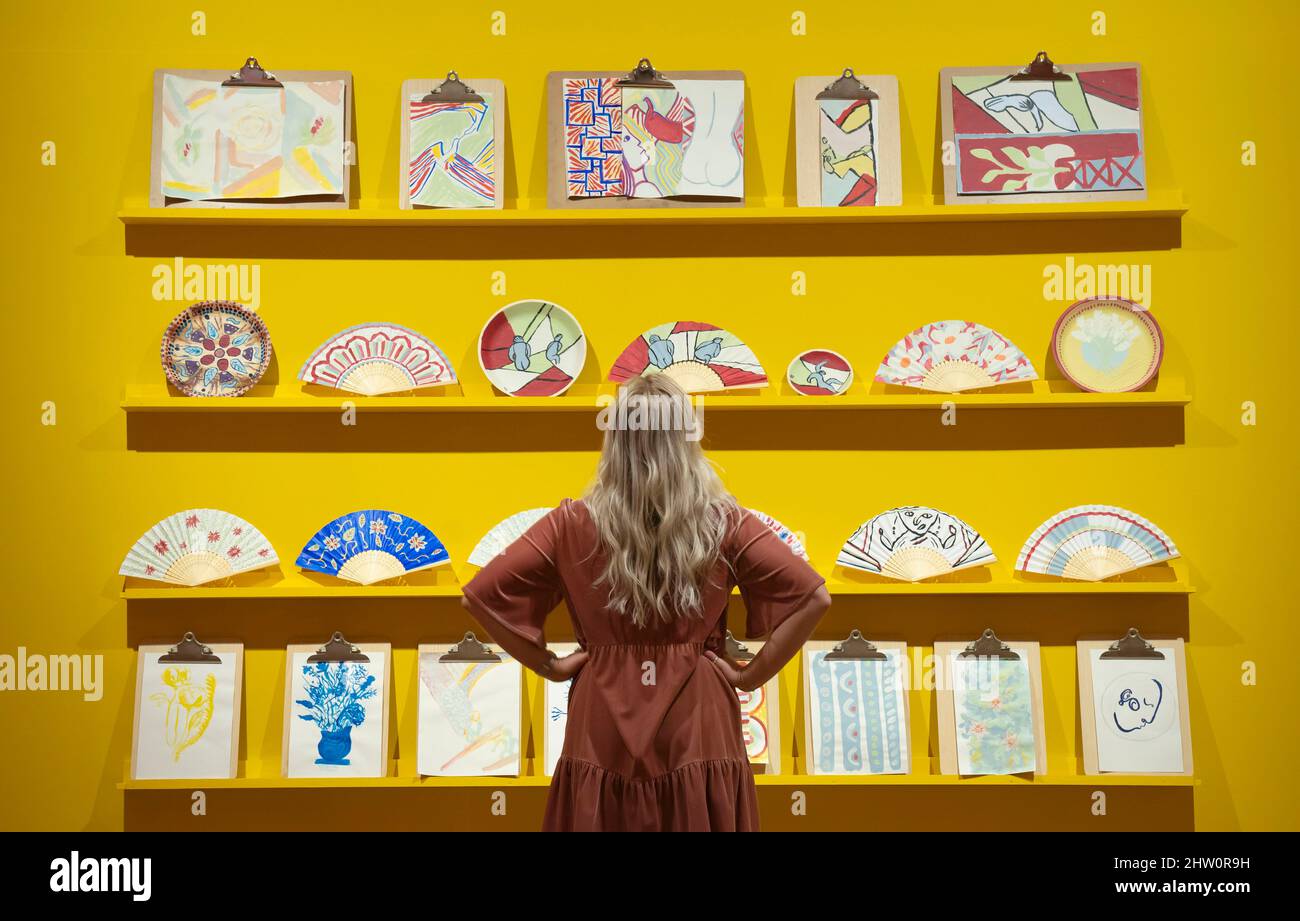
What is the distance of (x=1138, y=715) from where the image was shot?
10.9ft

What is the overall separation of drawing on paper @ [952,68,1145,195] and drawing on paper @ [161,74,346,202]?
1768mm

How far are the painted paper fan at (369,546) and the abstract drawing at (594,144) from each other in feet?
3.43

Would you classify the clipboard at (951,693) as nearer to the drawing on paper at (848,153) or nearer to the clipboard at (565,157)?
the drawing on paper at (848,153)

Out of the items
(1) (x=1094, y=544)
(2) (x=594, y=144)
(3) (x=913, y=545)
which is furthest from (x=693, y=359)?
(1) (x=1094, y=544)

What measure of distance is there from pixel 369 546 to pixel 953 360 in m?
1.71

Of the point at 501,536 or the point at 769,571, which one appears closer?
the point at 769,571

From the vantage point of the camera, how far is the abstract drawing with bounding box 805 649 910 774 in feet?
10.8

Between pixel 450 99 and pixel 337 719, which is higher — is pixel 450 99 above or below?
above

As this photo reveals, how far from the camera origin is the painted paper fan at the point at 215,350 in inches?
132

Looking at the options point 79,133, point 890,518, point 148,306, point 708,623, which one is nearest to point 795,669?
point 890,518

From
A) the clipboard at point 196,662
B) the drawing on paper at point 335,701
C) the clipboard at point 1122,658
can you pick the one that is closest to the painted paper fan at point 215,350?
the clipboard at point 196,662

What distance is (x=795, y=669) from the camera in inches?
135

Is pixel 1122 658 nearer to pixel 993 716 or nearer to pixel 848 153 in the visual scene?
pixel 993 716

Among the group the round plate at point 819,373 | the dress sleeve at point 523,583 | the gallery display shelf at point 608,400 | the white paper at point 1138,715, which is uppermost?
the round plate at point 819,373
